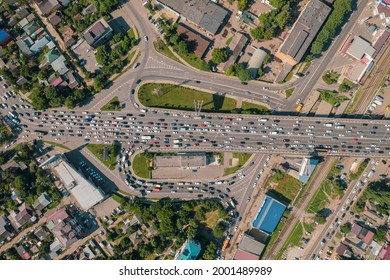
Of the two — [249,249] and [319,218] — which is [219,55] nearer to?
[319,218]

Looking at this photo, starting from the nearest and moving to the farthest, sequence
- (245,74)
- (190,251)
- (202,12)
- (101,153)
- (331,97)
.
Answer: (190,251) → (245,74) → (202,12) → (101,153) → (331,97)

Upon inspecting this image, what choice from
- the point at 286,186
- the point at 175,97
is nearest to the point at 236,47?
the point at 175,97

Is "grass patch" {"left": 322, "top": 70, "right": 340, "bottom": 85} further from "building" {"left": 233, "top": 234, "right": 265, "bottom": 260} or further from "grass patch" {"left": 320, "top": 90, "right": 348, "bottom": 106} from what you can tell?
"building" {"left": 233, "top": 234, "right": 265, "bottom": 260}

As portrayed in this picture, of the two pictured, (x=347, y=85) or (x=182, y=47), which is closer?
(x=182, y=47)

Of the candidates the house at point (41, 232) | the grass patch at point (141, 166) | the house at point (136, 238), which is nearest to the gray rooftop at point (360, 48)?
the grass patch at point (141, 166)

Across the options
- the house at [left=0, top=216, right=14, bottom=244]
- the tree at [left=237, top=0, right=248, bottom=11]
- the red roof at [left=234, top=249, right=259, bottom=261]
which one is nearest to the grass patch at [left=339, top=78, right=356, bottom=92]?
the tree at [left=237, top=0, right=248, bottom=11]

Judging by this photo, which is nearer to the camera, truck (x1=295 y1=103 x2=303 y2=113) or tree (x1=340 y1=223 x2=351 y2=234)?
tree (x1=340 y1=223 x2=351 y2=234)
